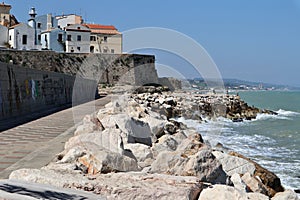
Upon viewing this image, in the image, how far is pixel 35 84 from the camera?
13.2 m

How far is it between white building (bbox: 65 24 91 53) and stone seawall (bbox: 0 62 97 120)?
1060 inches

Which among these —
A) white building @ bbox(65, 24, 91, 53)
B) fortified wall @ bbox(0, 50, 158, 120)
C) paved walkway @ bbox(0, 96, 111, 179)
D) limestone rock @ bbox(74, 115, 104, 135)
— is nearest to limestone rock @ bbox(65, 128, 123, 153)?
paved walkway @ bbox(0, 96, 111, 179)

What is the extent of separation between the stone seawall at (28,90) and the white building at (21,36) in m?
24.3

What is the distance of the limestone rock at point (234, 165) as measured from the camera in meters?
5.51

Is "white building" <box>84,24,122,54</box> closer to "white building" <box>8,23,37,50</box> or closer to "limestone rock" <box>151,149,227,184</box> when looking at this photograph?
"white building" <box>8,23,37,50</box>

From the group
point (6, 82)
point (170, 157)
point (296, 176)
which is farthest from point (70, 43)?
point (170, 157)

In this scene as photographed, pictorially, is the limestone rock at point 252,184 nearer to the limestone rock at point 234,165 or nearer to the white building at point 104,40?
the limestone rock at point 234,165

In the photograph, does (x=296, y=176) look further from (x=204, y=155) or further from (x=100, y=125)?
(x=204, y=155)

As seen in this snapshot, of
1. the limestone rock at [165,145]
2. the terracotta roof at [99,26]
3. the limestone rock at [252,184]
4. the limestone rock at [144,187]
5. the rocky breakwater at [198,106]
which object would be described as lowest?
the rocky breakwater at [198,106]

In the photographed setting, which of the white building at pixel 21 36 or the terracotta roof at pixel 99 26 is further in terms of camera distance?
the terracotta roof at pixel 99 26

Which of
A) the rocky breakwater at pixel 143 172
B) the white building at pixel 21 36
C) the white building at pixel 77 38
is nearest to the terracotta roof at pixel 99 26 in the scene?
the white building at pixel 77 38

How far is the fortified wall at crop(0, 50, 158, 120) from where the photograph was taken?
408 inches

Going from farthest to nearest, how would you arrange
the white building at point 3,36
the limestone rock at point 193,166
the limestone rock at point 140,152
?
the white building at point 3,36 < the limestone rock at point 140,152 < the limestone rock at point 193,166

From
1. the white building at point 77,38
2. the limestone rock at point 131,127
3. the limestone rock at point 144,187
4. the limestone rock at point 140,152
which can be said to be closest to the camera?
the limestone rock at point 144,187
